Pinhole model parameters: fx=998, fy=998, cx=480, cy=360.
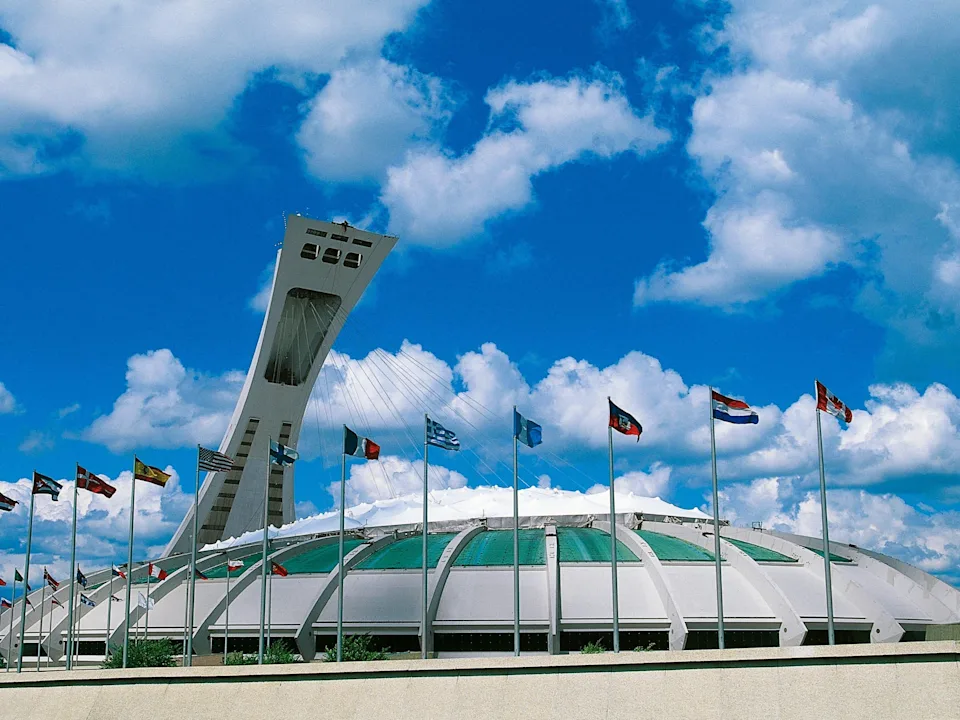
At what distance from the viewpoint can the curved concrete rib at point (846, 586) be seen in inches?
1359

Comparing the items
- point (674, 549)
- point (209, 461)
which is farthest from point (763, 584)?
point (209, 461)

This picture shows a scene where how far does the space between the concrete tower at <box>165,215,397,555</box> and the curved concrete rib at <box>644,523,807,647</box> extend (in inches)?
1015

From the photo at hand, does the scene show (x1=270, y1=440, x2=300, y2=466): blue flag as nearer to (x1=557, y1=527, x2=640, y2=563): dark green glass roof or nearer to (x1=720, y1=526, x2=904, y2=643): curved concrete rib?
(x1=557, y1=527, x2=640, y2=563): dark green glass roof

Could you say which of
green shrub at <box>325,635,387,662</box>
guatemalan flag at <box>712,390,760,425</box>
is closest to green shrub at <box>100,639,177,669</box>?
green shrub at <box>325,635,387,662</box>

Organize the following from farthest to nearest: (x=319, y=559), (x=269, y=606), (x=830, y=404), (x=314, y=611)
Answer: (x=319, y=559) < (x=269, y=606) < (x=314, y=611) < (x=830, y=404)

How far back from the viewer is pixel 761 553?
130 ft

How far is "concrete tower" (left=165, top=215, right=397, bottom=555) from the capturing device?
57.4 m

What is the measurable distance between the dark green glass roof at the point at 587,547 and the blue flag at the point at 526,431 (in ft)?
31.3

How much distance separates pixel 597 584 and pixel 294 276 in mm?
28451

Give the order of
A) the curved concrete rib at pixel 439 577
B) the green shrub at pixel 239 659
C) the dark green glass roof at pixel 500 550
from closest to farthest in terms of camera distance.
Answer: the green shrub at pixel 239 659 → the curved concrete rib at pixel 439 577 → the dark green glass roof at pixel 500 550

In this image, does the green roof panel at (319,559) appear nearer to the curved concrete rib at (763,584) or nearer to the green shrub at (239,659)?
the green shrub at (239,659)

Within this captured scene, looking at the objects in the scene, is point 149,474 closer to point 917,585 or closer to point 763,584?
point 763,584

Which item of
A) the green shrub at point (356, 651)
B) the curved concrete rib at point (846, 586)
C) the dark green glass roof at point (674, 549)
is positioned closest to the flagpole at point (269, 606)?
the green shrub at point (356, 651)

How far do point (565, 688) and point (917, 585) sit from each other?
93.1 ft
